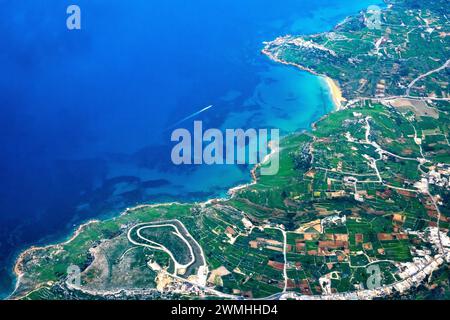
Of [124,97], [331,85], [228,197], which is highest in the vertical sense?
[331,85]

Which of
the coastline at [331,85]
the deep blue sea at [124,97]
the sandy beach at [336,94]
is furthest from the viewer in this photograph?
the coastline at [331,85]

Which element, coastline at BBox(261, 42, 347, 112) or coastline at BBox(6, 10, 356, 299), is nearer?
coastline at BBox(6, 10, 356, 299)

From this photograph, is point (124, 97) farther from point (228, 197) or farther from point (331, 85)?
point (331, 85)

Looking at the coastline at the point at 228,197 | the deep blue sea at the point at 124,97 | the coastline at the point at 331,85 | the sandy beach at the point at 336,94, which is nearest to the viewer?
the coastline at the point at 228,197

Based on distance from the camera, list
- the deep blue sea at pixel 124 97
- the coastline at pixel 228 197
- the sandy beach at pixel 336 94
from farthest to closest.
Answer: the sandy beach at pixel 336 94 < the deep blue sea at pixel 124 97 < the coastline at pixel 228 197

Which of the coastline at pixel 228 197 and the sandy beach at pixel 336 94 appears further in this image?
the sandy beach at pixel 336 94

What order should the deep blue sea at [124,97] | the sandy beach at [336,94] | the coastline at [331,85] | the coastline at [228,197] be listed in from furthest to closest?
the coastline at [331,85], the sandy beach at [336,94], the deep blue sea at [124,97], the coastline at [228,197]

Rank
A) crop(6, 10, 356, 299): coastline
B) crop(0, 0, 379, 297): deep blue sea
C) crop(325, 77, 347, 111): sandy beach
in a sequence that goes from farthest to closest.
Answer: crop(325, 77, 347, 111): sandy beach, crop(0, 0, 379, 297): deep blue sea, crop(6, 10, 356, 299): coastline

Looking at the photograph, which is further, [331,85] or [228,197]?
[331,85]

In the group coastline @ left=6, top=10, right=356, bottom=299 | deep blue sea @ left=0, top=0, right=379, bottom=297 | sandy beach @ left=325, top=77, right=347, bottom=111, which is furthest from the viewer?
sandy beach @ left=325, top=77, right=347, bottom=111

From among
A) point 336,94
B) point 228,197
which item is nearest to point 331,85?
point 336,94
